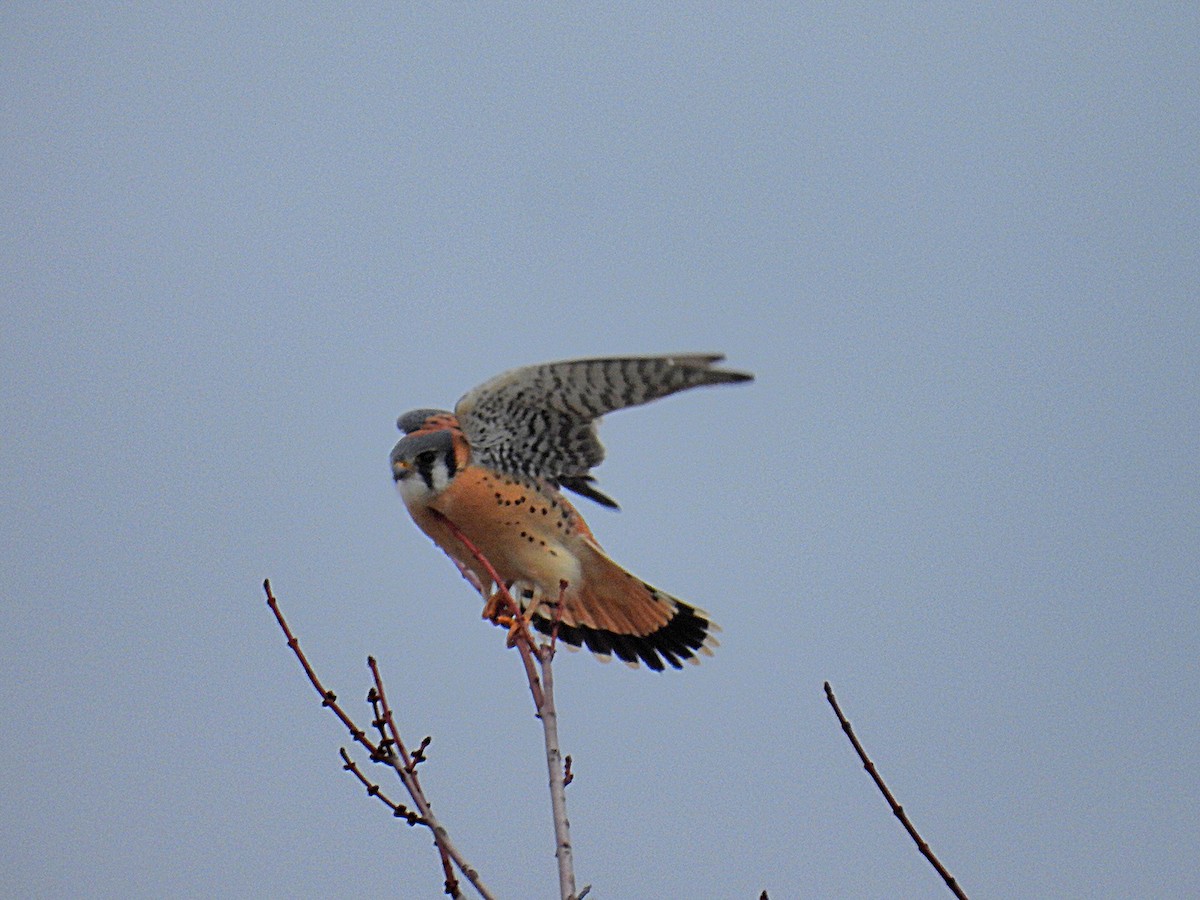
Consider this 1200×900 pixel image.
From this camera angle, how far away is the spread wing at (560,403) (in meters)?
2.27

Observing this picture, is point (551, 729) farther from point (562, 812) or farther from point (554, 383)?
point (554, 383)

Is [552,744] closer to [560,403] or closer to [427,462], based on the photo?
[560,403]

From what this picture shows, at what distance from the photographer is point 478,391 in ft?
9.14

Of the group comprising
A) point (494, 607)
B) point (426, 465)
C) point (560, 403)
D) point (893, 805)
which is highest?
point (426, 465)

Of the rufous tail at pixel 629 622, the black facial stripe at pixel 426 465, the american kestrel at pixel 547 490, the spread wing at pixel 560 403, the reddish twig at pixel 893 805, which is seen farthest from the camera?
the rufous tail at pixel 629 622

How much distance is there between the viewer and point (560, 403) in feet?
8.87

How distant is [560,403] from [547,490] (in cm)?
59

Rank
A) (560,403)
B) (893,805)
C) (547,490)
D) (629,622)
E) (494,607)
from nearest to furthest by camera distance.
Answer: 1. (893,805)
2. (560,403)
3. (494,607)
4. (547,490)
5. (629,622)

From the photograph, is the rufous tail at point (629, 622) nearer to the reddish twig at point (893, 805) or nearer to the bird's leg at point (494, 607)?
the bird's leg at point (494, 607)

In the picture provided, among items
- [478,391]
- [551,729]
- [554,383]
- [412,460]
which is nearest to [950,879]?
[551,729]

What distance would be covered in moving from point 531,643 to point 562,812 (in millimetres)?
426

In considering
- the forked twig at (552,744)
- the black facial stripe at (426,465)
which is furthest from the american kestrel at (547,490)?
the forked twig at (552,744)

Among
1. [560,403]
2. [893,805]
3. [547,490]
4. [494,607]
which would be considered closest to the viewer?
[893,805]

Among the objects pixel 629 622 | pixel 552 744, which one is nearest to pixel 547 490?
pixel 629 622
